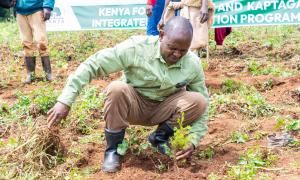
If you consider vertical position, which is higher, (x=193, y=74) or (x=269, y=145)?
(x=193, y=74)

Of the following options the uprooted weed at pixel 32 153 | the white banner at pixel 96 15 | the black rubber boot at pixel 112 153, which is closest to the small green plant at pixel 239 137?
the black rubber boot at pixel 112 153

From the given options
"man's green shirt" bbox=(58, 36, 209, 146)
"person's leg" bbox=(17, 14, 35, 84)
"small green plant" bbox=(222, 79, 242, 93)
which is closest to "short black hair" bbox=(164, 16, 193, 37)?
"man's green shirt" bbox=(58, 36, 209, 146)

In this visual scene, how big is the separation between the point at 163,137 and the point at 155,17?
3.88 meters

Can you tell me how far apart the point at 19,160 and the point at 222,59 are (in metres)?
5.40

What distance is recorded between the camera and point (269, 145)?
4.01m

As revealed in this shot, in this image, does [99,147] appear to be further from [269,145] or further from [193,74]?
[269,145]

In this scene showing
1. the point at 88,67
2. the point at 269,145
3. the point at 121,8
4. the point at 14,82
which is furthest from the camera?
the point at 121,8

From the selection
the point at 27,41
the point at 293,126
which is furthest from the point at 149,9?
the point at 293,126

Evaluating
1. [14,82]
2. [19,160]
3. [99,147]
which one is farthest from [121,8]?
[19,160]

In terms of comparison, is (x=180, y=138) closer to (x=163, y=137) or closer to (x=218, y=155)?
(x=163, y=137)

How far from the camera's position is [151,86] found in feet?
12.1

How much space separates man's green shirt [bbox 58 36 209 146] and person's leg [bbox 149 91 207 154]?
0.07 meters

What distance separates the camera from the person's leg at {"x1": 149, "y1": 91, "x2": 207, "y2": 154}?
3.66 m

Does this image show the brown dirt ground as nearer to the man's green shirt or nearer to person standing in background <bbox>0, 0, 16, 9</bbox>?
the man's green shirt
